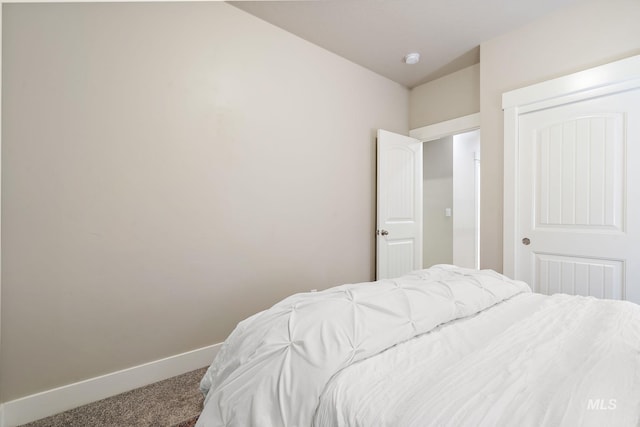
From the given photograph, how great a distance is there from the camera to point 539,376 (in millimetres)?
729

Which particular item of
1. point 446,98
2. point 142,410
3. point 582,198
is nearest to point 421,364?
point 142,410

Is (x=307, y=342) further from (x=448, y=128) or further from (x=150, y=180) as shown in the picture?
(x=448, y=128)

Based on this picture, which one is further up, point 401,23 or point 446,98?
point 401,23

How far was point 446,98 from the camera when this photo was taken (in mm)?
3139

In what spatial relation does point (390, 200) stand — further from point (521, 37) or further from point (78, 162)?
point (78, 162)

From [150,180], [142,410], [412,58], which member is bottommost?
[142,410]

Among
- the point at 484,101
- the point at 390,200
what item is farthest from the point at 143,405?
the point at 484,101

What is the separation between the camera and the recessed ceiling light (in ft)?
9.02

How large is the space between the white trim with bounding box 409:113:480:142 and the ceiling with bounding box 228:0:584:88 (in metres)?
0.54

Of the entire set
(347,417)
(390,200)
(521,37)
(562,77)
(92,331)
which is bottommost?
(92,331)

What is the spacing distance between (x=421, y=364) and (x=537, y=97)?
239 cm

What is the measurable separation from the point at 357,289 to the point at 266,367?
0.46 metres

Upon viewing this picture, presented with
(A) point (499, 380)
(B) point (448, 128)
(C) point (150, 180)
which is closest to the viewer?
(A) point (499, 380)

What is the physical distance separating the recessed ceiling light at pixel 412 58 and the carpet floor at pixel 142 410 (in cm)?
A: 315
